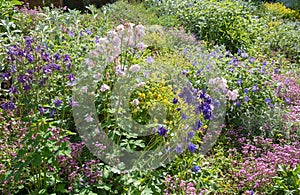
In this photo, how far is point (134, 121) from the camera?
10.6 feet

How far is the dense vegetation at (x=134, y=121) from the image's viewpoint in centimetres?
283

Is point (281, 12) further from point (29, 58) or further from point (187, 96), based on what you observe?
point (29, 58)

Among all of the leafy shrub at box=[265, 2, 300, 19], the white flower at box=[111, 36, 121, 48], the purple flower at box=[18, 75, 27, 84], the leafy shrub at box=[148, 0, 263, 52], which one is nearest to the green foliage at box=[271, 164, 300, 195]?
the white flower at box=[111, 36, 121, 48]

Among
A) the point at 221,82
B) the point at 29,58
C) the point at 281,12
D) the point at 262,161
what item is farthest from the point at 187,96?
the point at 281,12

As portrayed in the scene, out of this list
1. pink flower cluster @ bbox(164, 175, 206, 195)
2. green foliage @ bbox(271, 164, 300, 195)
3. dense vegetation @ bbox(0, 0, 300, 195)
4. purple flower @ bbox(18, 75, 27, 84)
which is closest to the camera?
purple flower @ bbox(18, 75, 27, 84)

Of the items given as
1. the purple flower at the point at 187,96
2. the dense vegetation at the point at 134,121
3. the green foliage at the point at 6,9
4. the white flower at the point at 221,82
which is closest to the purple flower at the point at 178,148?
the dense vegetation at the point at 134,121

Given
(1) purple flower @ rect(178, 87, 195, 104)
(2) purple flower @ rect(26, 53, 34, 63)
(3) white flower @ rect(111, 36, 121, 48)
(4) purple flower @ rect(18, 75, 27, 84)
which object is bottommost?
(1) purple flower @ rect(178, 87, 195, 104)

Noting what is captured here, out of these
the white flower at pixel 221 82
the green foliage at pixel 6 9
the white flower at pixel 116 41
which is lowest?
the green foliage at pixel 6 9

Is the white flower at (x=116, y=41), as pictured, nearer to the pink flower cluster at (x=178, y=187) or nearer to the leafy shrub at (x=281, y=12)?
the pink flower cluster at (x=178, y=187)

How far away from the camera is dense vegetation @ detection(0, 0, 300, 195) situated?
2834 millimetres

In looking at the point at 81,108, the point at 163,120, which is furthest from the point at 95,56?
the point at 163,120

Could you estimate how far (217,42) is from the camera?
20.3 feet

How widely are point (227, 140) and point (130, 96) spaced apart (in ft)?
4.26

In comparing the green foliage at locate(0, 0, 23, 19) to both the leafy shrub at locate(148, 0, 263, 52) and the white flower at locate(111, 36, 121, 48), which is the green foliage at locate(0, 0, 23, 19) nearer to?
the white flower at locate(111, 36, 121, 48)
